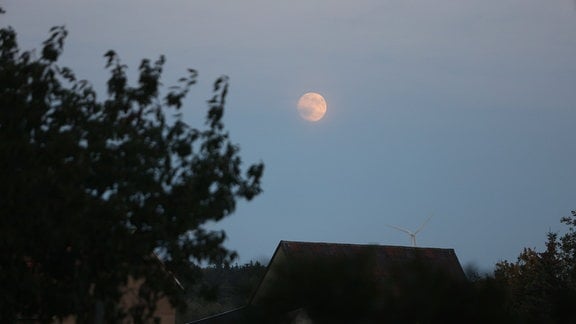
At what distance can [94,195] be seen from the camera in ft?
76.1

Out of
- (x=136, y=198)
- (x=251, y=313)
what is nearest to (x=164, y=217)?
(x=136, y=198)

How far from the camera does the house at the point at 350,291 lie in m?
18.1

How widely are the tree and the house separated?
14.7 ft

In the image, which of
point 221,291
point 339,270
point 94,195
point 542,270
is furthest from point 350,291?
point 221,291

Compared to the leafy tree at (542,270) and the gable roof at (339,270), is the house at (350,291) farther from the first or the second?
the leafy tree at (542,270)

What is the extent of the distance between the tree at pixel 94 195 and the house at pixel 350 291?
4476mm

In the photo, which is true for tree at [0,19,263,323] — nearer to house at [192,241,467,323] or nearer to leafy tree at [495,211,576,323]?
house at [192,241,467,323]

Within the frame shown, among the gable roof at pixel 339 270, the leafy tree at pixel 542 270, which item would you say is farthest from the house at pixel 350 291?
the leafy tree at pixel 542 270

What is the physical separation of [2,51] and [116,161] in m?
4.14

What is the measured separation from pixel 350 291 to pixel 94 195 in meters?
7.72

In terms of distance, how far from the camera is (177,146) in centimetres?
2411

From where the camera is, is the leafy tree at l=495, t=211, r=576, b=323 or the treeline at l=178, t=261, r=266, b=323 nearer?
the treeline at l=178, t=261, r=266, b=323

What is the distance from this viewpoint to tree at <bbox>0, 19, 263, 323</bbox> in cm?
2191

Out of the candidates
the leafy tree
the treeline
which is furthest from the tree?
the leafy tree
